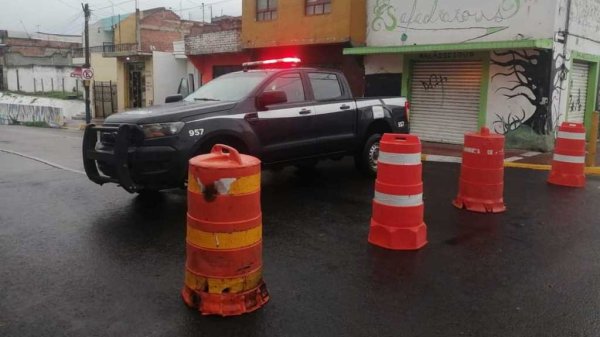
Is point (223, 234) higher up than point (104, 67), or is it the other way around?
point (104, 67)

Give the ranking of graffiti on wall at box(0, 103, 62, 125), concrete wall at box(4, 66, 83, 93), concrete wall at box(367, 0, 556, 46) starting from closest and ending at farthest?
1. concrete wall at box(367, 0, 556, 46)
2. graffiti on wall at box(0, 103, 62, 125)
3. concrete wall at box(4, 66, 83, 93)

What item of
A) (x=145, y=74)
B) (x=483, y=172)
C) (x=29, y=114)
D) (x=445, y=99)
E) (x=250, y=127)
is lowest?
(x=29, y=114)

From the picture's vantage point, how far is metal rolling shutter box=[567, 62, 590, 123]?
587 inches

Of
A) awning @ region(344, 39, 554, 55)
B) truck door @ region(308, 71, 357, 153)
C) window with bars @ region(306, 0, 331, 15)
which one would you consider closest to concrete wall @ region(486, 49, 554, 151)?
awning @ region(344, 39, 554, 55)

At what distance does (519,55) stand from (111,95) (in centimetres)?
2569

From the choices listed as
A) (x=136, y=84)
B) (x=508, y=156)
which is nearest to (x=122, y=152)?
(x=508, y=156)

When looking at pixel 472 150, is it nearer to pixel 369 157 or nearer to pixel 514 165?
pixel 369 157

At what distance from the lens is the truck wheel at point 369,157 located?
29.6 feet

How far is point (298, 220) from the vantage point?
Result: 6.33 metres

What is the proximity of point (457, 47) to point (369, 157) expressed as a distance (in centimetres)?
591

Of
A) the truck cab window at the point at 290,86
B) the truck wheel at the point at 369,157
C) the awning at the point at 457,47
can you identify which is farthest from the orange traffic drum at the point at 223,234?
the awning at the point at 457,47

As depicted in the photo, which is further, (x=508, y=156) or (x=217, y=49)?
(x=217, y=49)

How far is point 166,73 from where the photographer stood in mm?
27516

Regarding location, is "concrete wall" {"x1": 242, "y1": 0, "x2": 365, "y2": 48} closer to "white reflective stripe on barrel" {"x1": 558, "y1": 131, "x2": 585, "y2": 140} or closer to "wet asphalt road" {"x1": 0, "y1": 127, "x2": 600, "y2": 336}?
"white reflective stripe on barrel" {"x1": 558, "y1": 131, "x2": 585, "y2": 140}
